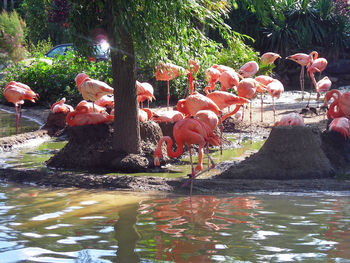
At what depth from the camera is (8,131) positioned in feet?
32.0

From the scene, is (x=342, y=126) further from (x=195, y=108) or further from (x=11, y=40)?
(x=11, y=40)

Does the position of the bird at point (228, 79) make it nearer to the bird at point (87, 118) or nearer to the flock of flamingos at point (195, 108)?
the flock of flamingos at point (195, 108)

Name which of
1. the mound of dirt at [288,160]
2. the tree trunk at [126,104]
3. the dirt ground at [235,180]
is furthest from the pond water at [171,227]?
the tree trunk at [126,104]

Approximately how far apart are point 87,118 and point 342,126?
323cm

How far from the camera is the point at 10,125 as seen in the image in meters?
10.5

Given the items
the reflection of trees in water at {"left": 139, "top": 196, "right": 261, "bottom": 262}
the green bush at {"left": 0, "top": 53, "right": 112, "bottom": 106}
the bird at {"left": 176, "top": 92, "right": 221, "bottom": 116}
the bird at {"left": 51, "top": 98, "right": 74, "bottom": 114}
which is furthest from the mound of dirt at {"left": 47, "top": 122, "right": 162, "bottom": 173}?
the green bush at {"left": 0, "top": 53, "right": 112, "bottom": 106}

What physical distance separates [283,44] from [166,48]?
39.8ft

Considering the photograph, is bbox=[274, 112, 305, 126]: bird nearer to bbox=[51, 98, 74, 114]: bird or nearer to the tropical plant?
the tropical plant

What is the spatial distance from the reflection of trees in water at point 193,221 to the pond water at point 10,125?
5478 mm

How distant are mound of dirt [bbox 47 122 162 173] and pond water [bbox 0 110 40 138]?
287 centimetres

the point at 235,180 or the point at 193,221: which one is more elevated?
the point at 235,180

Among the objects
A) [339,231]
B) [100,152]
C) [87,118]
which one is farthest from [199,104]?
[339,231]

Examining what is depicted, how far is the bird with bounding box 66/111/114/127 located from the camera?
23.1 ft

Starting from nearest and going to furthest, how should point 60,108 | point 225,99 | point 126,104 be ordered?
1. point 126,104
2. point 225,99
3. point 60,108
